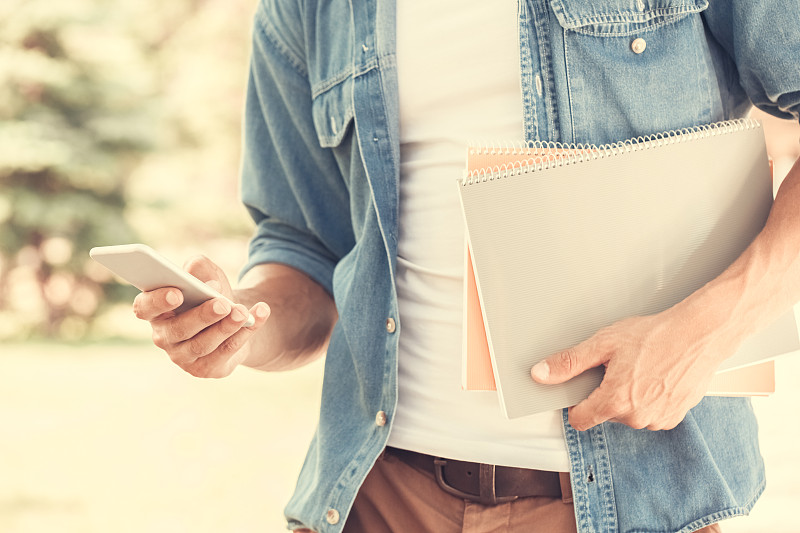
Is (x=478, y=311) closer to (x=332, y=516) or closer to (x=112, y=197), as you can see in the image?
(x=332, y=516)

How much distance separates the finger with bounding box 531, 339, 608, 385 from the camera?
30.3 inches

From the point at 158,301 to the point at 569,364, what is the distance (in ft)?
1.39

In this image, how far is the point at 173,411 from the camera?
5742 millimetres

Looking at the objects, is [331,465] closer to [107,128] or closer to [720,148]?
[720,148]

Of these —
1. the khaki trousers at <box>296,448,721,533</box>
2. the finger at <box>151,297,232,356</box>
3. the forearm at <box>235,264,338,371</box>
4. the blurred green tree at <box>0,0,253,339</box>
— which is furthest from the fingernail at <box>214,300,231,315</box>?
the blurred green tree at <box>0,0,253,339</box>

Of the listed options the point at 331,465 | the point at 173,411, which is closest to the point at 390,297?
the point at 331,465

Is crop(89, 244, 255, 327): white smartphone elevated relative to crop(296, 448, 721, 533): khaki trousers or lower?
elevated

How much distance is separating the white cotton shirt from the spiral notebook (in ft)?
0.42

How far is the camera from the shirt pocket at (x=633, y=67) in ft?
2.87

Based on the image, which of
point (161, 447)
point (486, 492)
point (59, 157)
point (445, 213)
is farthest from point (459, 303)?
point (59, 157)

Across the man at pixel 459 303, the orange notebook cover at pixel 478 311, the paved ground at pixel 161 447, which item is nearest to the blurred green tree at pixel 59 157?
the paved ground at pixel 161 447

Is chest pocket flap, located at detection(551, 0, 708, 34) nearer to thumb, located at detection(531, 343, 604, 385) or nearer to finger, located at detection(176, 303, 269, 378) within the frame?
thumb, located at detection(531, 343, 604, 385)

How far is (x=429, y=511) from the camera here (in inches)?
37.7

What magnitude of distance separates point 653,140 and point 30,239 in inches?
367
